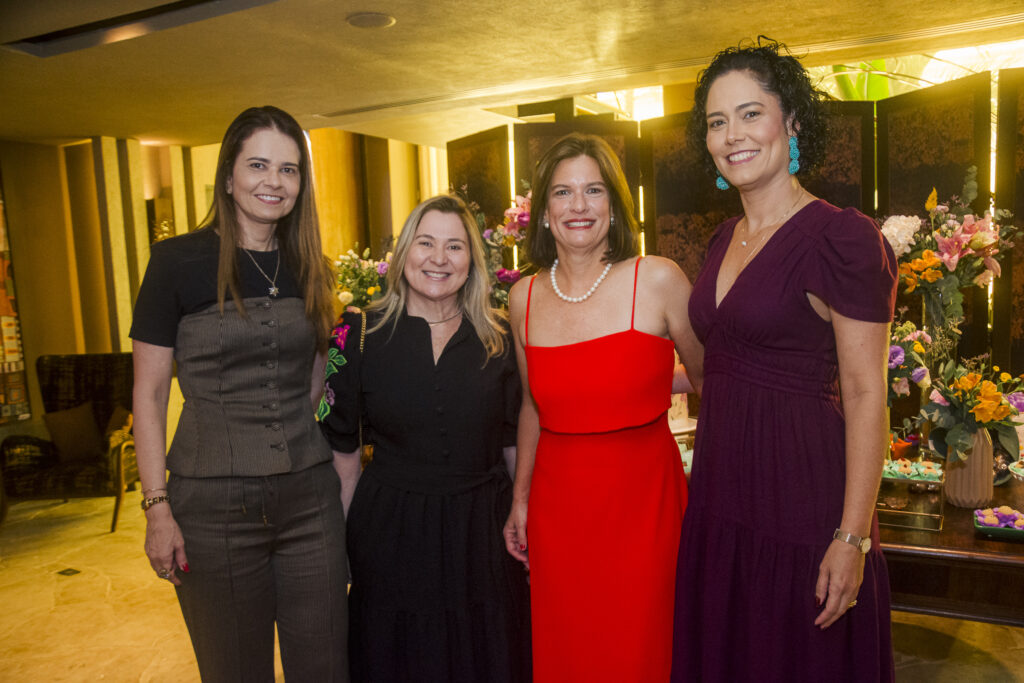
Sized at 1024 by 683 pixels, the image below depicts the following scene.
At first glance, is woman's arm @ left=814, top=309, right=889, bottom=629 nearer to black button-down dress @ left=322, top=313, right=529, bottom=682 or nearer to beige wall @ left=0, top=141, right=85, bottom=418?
black button-down dress @ left=322, top=313, right=529, bottom=682

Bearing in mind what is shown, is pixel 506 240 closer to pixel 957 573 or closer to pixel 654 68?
pixel 957 573

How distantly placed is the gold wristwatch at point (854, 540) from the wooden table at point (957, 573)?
867 millimetres

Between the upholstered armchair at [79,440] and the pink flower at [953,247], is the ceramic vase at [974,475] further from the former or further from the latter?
the upholstered armchair at [79,440]

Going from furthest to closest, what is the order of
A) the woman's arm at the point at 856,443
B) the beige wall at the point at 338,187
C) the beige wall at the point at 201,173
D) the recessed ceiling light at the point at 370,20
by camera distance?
the beige wall at the point at 338,187, the beige wall at the point at 201,173, the recessed ceiling light at the point at 370,20, the woman's arm at the point at 856,443

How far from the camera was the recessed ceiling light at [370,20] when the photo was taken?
3.94 meters

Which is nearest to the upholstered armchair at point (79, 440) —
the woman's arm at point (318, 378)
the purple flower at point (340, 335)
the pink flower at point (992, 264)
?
the woman's arm at point (318, 378)

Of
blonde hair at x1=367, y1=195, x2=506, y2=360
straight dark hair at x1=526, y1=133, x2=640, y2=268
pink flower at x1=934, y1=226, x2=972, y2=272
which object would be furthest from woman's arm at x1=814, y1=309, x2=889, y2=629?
pink flower at x1=934, y1=226, x2=972, y2=272

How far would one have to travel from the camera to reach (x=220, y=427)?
1.72 meters

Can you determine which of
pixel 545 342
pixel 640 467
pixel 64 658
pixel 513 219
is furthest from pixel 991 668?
pixel 64 658

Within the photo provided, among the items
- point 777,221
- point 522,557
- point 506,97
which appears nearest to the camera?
point 777,221

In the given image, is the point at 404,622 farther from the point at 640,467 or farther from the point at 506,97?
the point at 506,97

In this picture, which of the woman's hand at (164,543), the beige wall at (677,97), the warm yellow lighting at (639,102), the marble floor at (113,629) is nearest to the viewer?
the woman's hand at (164,543)

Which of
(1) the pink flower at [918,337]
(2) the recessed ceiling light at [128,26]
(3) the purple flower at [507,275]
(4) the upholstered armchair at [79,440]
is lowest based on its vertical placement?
(4) the upholstered armchair at [79,440]

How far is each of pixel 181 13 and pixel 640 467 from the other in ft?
11.8
